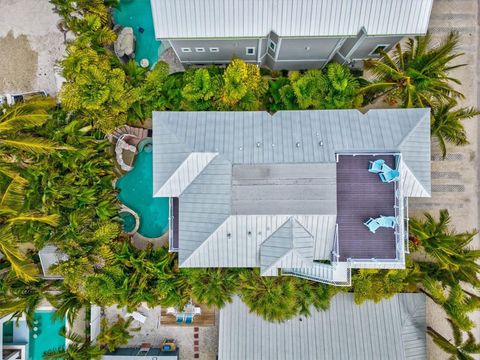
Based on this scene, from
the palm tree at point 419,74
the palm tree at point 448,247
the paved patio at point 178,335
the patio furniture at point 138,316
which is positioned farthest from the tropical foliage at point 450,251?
the patio furniture at point 138,316

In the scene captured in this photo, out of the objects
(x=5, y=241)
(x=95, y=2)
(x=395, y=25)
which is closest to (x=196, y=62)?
(x=95, y=2)

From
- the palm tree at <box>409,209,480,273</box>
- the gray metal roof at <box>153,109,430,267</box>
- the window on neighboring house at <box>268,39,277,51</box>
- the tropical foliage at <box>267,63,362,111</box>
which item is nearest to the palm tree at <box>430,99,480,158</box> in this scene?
the gray metal roof at <box>153,109,430,267</box>

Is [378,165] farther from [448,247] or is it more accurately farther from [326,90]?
[326,90]

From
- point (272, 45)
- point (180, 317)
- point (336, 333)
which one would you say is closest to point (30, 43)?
point (272, 45)

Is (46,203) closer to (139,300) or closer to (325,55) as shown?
(139,300)

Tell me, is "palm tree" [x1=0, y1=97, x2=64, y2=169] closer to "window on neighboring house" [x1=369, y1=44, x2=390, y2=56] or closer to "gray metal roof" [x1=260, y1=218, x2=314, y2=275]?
"gray metal roof" [x1=260, y1=218, x2=314, y2=275]

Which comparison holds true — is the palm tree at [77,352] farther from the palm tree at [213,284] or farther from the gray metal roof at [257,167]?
the gray metal roof at [257,167]
